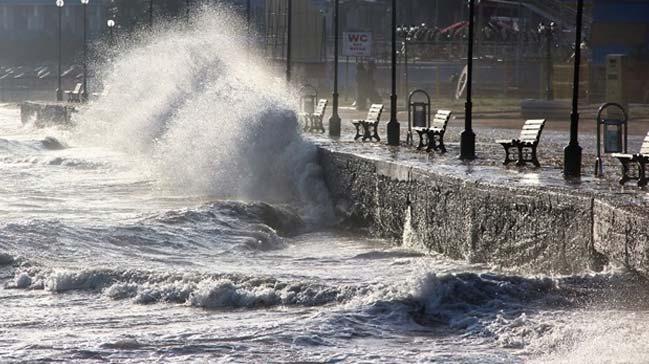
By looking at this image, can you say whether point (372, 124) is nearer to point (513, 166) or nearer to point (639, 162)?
point (513, 166)

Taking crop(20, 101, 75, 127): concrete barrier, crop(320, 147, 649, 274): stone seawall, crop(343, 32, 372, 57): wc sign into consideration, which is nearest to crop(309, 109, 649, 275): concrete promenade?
crop(320, 147, 649, 274): stone seawall

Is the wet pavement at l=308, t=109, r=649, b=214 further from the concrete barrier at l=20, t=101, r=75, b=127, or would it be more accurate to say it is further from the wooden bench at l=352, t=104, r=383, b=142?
the concrete barrier at l=20, t=101, r=75, b=127

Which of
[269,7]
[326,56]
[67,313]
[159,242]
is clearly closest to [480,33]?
[326,56]

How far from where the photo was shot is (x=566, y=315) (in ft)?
42.6

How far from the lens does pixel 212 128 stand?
31.8 metres

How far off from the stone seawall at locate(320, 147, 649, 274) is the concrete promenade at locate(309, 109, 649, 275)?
1cm

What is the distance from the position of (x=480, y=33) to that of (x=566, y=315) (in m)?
47.8

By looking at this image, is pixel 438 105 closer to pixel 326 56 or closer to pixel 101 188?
pixel 326 56

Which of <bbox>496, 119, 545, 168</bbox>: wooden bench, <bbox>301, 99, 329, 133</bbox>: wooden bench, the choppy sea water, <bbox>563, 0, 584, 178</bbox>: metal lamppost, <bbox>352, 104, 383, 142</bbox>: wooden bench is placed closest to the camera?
the choppy sea water

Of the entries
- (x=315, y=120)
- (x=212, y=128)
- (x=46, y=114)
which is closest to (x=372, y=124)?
(x=212, y=128)

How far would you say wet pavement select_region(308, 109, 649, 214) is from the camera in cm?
1639

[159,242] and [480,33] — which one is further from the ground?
[480,33]

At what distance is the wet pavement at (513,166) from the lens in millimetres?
16391

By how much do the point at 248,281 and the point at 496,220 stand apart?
11.1ft
